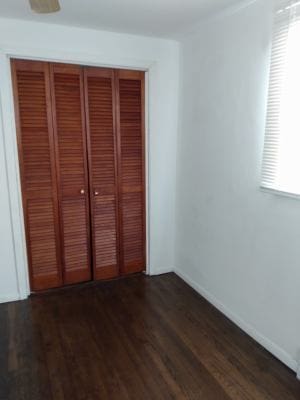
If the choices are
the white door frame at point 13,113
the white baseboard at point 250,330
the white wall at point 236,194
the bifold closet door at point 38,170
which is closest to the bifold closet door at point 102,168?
the white door frame at point 13,113

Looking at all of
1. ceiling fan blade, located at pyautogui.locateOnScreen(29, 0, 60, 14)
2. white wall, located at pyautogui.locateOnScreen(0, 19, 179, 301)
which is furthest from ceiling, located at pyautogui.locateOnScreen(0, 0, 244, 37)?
ceiling fan blade, located at pyautogui.locateOnScreen(29, 0, 60, 14)

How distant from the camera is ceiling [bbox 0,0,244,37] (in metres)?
2.06

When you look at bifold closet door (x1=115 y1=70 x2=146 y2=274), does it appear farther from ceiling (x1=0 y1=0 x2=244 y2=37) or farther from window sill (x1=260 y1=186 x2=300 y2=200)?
window sill (x1=260 y1=186 x2=300 y2=200)

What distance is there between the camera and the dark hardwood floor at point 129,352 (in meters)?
1.83

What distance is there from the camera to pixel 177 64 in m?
2.97

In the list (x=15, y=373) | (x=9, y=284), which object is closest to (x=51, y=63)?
(x=9, y=284)

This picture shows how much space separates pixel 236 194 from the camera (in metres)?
2.34

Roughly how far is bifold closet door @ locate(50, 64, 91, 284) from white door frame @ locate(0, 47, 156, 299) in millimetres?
111

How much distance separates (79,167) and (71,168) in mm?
70

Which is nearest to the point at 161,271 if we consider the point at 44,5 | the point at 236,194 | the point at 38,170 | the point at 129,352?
the point at 129,352

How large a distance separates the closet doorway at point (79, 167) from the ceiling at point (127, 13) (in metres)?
0.35

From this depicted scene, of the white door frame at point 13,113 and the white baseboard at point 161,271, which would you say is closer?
the white door frame at point 13,113

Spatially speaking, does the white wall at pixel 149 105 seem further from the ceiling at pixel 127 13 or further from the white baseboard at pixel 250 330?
the white baseboard at pixel 250 330

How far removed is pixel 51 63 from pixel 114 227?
1.53 m
